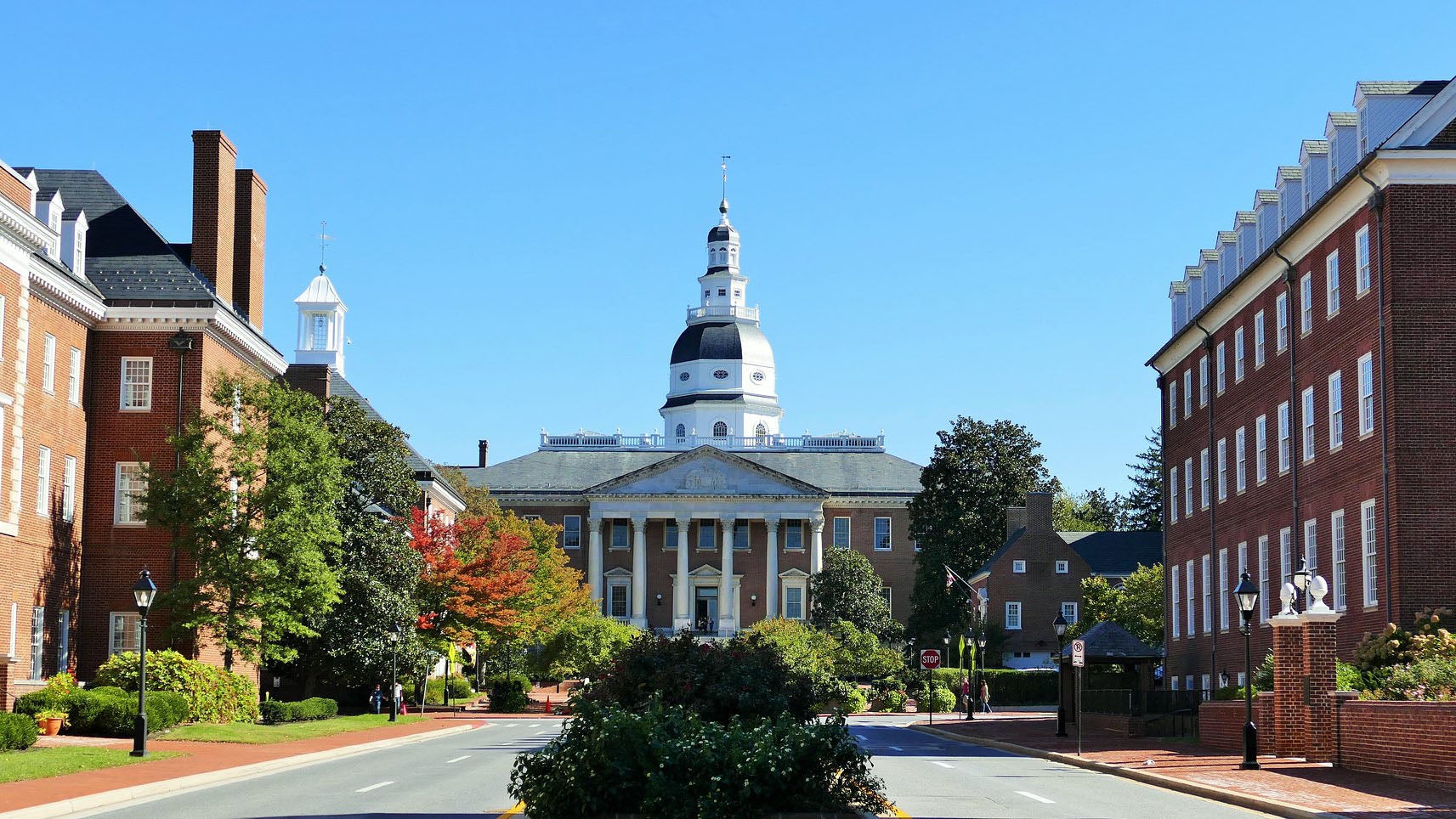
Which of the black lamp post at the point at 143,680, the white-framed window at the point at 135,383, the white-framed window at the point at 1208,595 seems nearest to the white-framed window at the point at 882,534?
the white-framed window at the point at 1208,595

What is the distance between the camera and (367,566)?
57.0 m

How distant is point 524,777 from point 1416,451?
25.0 meters

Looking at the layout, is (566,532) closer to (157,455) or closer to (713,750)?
(157,455)

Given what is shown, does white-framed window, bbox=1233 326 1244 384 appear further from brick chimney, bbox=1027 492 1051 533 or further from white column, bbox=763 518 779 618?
white column, bbox=763 518 779 618

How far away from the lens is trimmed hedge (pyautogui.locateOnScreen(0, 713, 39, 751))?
95.8ft

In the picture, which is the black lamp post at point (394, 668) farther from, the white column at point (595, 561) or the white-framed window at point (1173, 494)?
the white column at point (595, 561)

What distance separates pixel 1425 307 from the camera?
117 ft

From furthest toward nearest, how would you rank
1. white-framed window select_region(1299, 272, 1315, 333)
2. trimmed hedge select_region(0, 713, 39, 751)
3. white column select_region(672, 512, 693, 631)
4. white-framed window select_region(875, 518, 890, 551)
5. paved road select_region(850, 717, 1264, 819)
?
white-framed window select_region(875, 518, 890, 551)
white column select_region(672, 512, 693, 631)
white-framed window select_region(1299, 272, 1315, 333)
trimmed hedge select_region(0, 713, 39, 751)
paved road select_region(850, 717, 1264, 819)

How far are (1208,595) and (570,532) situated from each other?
72.4 metres

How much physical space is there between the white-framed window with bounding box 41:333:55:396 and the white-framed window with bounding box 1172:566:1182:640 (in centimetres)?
3758

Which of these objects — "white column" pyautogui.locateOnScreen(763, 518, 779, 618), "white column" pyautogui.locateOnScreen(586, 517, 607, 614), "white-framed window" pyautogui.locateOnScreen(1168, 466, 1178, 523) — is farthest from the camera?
"white column" pyautogui.locateOnScreen(586, 517, 607, 614)

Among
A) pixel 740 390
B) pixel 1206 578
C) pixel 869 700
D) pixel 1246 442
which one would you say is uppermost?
pixel 740 390

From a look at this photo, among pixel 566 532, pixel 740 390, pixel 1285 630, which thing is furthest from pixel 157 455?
pixel 740 390

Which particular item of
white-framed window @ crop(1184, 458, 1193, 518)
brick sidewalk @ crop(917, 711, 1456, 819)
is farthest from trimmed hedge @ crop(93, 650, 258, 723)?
white-framed window @ crop(1184, 458, 1193, 518)
